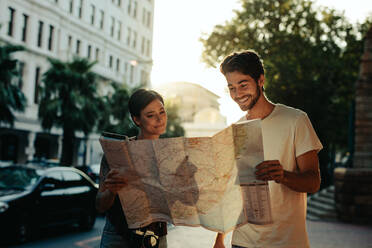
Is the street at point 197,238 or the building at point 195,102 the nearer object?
the street at point 197,238

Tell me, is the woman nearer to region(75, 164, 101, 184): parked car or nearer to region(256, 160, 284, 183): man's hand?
region(256, 160, 284, 183): man's hand

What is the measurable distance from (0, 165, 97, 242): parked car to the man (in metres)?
7.37

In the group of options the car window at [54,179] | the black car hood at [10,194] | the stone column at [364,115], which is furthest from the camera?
the stone column at [364,115]

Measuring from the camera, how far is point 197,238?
8633mm

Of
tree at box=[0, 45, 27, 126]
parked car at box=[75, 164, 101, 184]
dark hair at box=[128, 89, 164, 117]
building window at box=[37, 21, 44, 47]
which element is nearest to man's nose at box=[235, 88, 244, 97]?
dark hair at box=[128, 89, 164, 117]

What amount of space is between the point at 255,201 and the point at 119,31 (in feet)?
150

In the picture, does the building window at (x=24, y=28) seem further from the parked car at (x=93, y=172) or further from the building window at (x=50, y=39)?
the parked car at (x=93, y=172)

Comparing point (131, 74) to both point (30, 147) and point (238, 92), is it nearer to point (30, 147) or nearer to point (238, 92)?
point (30, 147)

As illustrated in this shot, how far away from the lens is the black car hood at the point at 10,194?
9.04 metres

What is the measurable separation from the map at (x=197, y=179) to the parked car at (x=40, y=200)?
712 centimetres

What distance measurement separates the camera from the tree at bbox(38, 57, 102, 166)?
24672 mm

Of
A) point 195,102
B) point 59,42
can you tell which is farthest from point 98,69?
point 195,102

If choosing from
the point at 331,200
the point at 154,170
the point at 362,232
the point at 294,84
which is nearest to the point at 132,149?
the point at 154,170

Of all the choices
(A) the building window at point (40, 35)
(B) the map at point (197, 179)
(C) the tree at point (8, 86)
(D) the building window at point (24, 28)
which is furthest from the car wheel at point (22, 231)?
(A) the building window at point (40, 35)
